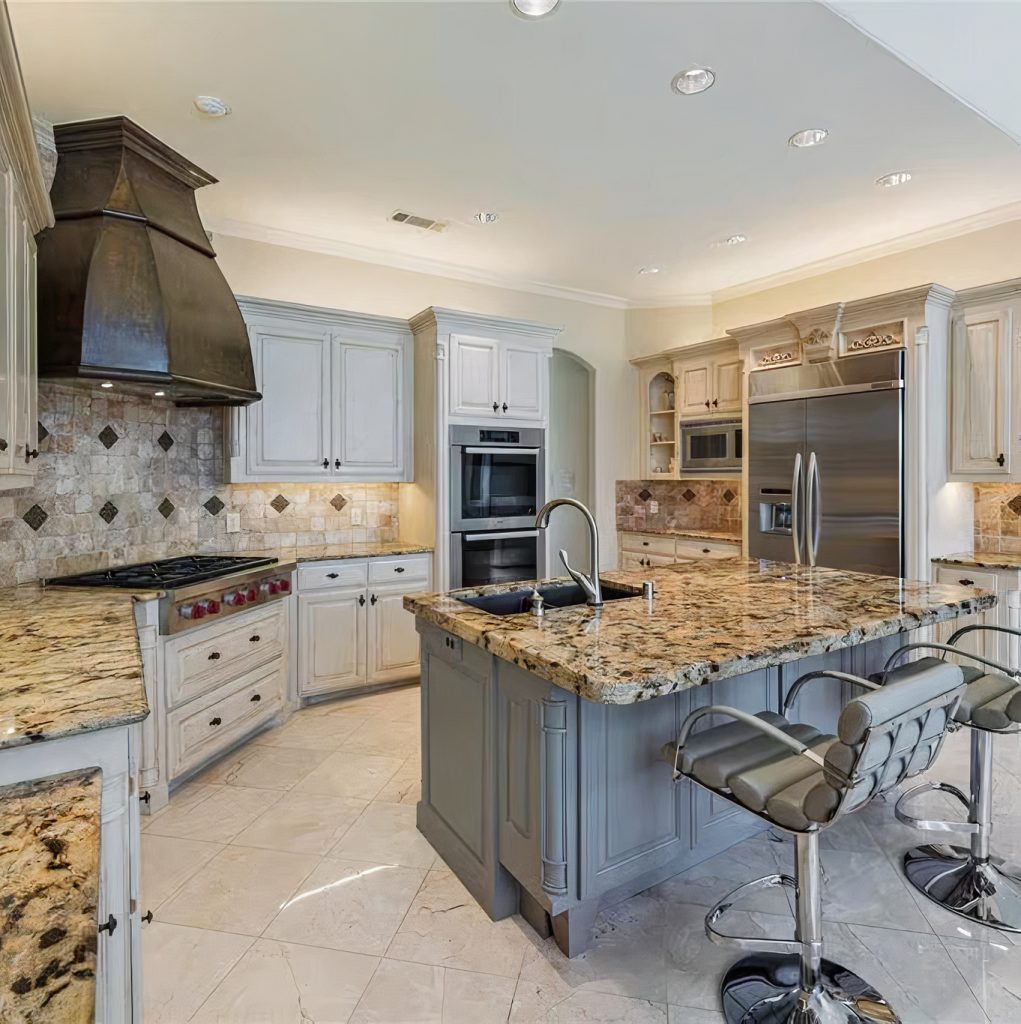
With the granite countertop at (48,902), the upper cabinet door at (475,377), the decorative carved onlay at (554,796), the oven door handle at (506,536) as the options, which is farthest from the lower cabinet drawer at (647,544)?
the granite countertop at (48,902)

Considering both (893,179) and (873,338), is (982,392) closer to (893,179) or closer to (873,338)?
(873,338)

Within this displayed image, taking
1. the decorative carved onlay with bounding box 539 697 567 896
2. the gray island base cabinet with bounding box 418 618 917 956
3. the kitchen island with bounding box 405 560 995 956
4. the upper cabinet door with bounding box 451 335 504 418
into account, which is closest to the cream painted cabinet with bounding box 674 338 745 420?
the upper cabinet door with bounding box 451 335 504 418

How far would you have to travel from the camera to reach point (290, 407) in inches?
152

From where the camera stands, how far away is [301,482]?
3.96 m

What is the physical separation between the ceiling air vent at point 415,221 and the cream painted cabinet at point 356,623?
6.94ft

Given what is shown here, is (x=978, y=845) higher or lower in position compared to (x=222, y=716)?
lower

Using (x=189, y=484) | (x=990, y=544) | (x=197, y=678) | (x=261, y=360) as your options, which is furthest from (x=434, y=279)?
(x=990, y=544)

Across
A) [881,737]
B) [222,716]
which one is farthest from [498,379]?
[881,737]

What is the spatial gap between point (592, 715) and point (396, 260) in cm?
378

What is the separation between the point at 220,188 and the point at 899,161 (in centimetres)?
360

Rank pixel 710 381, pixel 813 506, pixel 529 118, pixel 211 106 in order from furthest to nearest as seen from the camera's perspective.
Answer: pixel 710 381 < pixel 813 506 < pixel 529 118 < pixel 211 106

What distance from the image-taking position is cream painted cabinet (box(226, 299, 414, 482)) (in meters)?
3.75

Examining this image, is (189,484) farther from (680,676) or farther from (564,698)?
(680,676)

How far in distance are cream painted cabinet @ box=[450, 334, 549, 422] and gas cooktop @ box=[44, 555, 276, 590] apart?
163 centimetres
